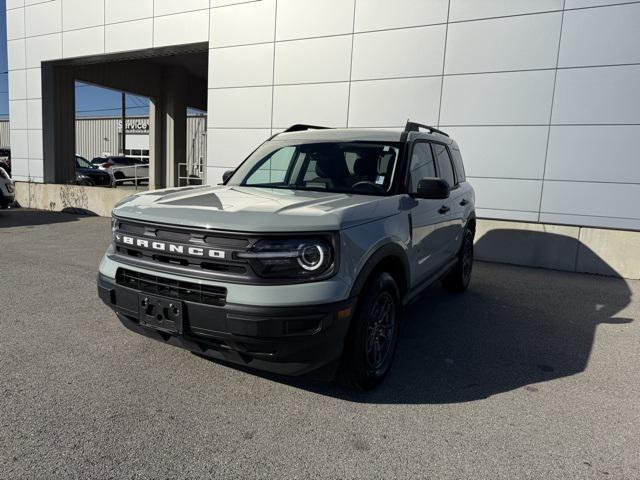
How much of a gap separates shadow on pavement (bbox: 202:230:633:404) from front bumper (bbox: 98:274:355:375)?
2.09ft

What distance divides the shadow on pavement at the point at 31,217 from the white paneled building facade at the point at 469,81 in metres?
4.49

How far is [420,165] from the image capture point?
14.1 feet

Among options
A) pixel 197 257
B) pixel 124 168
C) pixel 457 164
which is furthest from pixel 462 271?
pixel 124 168

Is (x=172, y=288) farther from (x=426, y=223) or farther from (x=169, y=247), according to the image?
(x=426, y=223)

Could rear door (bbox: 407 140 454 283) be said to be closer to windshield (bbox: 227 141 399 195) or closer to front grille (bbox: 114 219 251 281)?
windshield (bbox: 227 141 399 195)

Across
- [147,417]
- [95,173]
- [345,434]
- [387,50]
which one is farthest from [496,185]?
[95,173]

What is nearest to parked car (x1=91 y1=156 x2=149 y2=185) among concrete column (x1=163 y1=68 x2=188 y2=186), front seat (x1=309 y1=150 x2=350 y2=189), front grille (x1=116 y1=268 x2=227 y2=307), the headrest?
concrete column (x1=163 y1=68 x2=188 y2=186)

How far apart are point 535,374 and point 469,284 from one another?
3.15 metres

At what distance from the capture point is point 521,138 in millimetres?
8414

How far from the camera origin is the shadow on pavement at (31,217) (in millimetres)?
11477

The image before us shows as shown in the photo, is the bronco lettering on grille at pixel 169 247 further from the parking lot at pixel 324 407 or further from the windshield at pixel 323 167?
the windshield at pixel 323 167

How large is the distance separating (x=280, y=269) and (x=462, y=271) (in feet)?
12.8

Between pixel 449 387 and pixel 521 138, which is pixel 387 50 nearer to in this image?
pixel 521 138

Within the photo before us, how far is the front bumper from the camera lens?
2.68 metres
